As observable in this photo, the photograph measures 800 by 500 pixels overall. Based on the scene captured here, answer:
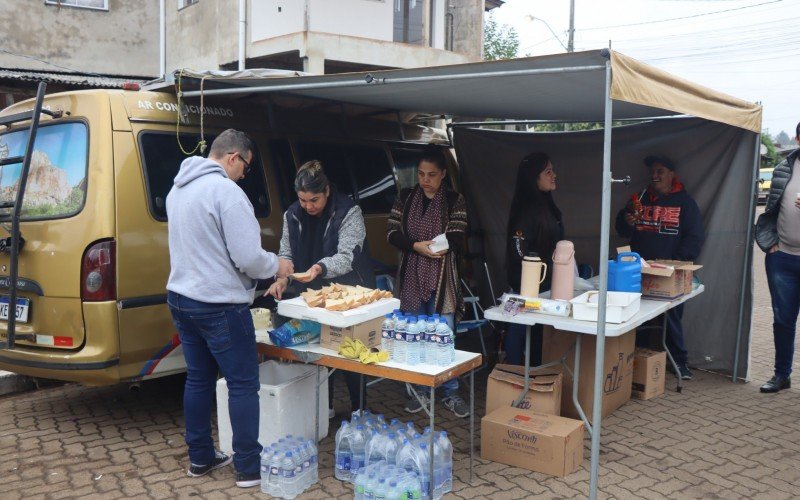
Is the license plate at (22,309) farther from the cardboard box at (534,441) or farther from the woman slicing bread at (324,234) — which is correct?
the cardboard box at (534,441)

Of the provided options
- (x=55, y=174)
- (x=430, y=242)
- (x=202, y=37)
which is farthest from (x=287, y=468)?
(x=202, y=37)

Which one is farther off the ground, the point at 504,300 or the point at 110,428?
the point at 504,300

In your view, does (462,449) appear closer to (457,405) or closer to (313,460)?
(457,405)

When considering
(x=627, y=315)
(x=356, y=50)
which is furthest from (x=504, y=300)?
(x=356, y=50)

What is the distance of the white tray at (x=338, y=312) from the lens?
3412 mm

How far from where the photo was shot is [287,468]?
134 inches

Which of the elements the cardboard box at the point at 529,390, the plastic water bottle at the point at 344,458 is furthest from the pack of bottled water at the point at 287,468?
the cardboard box at the point at 529,390

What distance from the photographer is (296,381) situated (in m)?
3.81

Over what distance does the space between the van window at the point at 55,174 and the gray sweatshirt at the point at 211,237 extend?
3.21ft

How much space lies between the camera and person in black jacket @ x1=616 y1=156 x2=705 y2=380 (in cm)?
545

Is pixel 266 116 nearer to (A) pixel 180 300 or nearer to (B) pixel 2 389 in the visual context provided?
(A) pixel 180 300

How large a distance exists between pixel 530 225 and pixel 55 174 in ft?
10.1

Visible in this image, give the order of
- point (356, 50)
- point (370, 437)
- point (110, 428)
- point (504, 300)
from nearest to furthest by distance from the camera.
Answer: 1. point (370, 437)
2. point (504, 300)
3. point (110, 428)
4. point (356, 50)

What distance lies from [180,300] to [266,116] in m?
2.04
